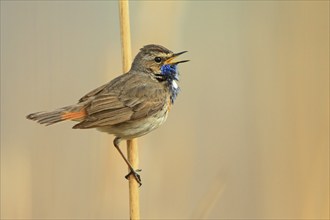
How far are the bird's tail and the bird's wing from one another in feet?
0.11

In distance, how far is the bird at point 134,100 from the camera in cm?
307

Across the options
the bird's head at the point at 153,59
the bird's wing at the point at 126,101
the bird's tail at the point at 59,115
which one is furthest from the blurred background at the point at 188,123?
the bird's tail at the point at 59,115

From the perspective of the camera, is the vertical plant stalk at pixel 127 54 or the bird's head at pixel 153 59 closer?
the vertical plant stalk at pixel 127 54

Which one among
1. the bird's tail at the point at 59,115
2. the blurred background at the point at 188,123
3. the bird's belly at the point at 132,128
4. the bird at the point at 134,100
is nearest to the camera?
the bird's tail at the point at 59,115

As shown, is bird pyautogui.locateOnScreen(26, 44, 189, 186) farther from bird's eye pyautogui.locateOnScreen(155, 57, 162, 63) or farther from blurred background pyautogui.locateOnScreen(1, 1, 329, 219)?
blurred background pyautogui.locateOnScreen(1, 1, 329, 219)

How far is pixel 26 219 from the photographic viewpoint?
344 cm

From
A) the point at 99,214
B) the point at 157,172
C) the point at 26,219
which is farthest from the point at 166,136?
the point at 26,219

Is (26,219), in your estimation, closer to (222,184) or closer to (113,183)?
(113,183)

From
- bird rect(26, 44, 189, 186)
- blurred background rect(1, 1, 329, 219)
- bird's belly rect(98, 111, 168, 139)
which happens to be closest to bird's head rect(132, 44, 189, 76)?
bird rect(26, 44, 189, 186)

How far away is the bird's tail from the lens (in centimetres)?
286

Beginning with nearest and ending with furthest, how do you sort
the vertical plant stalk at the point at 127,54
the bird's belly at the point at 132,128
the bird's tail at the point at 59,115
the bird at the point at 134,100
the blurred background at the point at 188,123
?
A: the vertical plant stalk at the point at 127,54, the bird's tail at the point at 59,115, the bird at the point at 134,100, the bird's belly at the point at 132,128, the blurred background at the point at 188,123

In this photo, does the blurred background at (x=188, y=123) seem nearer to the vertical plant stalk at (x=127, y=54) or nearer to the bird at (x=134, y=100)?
the bird at (x=134, y=100)

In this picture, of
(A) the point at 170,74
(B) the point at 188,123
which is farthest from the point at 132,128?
(B) the point at 188,123

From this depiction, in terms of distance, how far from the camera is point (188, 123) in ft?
12.4
